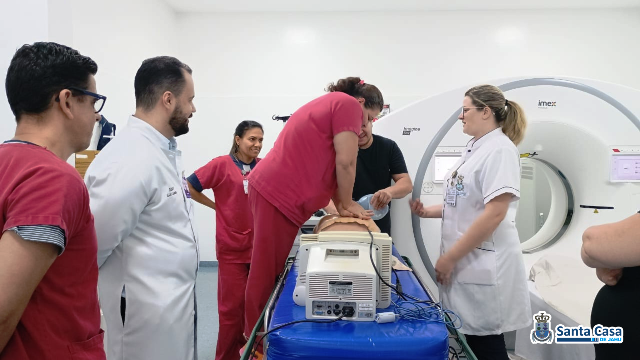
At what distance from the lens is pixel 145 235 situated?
4.09 ft

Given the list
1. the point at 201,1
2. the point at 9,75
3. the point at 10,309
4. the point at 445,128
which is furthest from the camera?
the point at 201,1

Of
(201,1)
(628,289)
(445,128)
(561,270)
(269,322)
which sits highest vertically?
(201,1)

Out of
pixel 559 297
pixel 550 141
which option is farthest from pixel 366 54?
pixel 559 297

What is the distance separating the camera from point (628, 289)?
3.58 ft

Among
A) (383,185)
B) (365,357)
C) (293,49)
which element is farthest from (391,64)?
(365,357)

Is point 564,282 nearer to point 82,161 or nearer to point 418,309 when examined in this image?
point 418,309

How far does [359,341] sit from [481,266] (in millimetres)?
942

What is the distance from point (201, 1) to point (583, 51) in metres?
4.54

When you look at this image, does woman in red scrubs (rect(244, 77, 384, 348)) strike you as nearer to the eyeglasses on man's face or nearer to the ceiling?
the eyeglasses on man's face

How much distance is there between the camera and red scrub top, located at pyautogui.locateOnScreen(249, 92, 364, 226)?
168 cm

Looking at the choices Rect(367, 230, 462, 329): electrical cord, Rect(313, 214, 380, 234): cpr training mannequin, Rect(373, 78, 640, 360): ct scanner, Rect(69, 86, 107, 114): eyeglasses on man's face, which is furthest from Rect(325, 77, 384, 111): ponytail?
Rect(69, 86, 107, 114): eyeglasses on man's face

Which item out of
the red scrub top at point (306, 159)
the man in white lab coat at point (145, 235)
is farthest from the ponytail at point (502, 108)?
the man in white lab coat at point (145, 235)

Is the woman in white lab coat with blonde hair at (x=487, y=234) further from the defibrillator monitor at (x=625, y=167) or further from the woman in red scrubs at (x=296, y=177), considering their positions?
the defibrillator monitor at (x=625, y=167)

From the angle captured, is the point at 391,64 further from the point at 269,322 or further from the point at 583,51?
the point at 269,322
